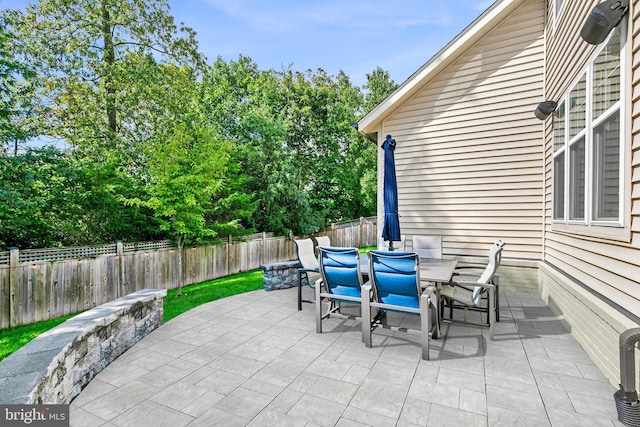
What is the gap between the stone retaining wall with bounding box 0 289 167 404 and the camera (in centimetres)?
206

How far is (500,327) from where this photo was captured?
4.26 metres

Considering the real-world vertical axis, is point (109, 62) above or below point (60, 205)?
above

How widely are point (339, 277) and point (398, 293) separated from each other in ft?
2.68

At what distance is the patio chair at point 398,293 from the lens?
10.8 feet

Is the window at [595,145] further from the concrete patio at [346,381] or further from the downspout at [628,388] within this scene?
the concrete patio at [346,381]

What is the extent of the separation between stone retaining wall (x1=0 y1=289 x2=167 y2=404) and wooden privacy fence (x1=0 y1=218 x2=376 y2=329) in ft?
10.9

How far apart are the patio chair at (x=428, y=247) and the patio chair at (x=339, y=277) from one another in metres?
2.81

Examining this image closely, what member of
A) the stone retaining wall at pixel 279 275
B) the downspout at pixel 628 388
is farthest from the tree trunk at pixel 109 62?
the downspout at pixel 628 388

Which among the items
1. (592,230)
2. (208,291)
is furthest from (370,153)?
(592,230)

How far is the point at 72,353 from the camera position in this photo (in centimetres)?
266

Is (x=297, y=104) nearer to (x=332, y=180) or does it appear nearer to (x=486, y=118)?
(x=332, y=180)

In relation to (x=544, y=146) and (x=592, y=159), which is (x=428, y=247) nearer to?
(x=544, y=146)

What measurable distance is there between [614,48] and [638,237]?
189 cm

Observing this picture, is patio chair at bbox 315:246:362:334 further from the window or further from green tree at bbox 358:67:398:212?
green tree at bbox 358:67:398:212
